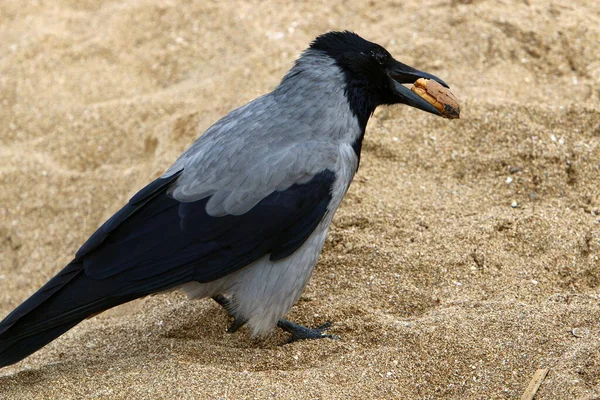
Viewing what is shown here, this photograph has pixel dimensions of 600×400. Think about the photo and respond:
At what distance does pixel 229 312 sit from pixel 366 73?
1505mm

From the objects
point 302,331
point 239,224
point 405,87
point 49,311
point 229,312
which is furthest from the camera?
point 405,87

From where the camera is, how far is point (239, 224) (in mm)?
4117

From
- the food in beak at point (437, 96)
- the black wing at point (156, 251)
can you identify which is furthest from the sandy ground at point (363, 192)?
the food in beak at point (437, 96)

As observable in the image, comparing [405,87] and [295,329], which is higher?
[405,87]

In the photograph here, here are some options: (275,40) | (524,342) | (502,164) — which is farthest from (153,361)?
(275,40)

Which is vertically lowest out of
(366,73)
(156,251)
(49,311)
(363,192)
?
(363,192)

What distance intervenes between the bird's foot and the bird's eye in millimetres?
1465

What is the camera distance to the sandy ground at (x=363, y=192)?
3.91m

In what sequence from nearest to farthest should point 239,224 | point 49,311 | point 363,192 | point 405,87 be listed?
1. point 49,311
2. point 239,224
3. point 405,87
4. point 363,192

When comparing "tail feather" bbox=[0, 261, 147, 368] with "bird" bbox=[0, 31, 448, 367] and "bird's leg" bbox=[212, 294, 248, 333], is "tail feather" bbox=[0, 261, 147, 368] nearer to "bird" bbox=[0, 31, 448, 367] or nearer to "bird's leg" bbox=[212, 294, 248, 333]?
"bird" bbox=[0, 31, 448, 367]

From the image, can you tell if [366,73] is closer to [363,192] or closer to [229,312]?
[363,192]

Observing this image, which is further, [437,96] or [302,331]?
[437,96]

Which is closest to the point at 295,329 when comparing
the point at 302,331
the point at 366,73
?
the point at 302,331

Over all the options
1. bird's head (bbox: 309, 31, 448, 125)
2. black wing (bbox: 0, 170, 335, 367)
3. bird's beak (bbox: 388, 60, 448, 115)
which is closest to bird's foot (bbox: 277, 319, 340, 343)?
black wing (bbox: 0, 170, 335, 367)
